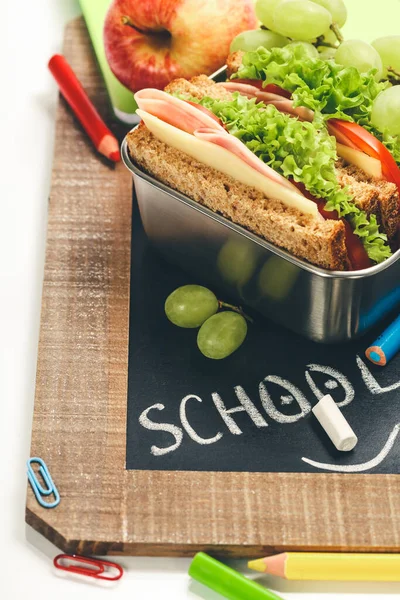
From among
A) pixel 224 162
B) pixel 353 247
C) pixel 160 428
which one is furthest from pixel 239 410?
pixel 224 162

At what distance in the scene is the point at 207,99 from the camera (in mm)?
1655

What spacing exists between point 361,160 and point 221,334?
1.42ft


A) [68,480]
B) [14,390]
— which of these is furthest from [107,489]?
[14,390]

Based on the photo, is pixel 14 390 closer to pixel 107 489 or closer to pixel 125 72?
pixel 107 489

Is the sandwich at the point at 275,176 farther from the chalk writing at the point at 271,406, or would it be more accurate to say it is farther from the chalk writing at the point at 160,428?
the chalk writing at the point at 160,428

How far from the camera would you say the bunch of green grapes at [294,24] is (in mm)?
1774

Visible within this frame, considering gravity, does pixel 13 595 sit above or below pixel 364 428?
below

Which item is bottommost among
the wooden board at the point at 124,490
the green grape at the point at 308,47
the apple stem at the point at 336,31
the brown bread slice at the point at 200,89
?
the wooden board at the point at 124,490

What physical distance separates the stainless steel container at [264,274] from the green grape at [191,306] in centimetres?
6

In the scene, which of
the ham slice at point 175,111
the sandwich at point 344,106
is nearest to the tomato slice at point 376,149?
the sandwich at point 344,106

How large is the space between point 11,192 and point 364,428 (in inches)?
41.6

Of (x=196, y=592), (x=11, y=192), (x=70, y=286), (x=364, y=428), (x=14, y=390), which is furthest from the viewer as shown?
(x=11, y=192)

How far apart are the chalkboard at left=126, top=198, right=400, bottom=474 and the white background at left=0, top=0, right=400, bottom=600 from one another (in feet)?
0.67

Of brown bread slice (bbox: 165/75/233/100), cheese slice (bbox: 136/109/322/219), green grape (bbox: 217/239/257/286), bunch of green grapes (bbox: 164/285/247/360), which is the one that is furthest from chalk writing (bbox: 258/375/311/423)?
brown bread slice (bbox: 165/75/233/100)
